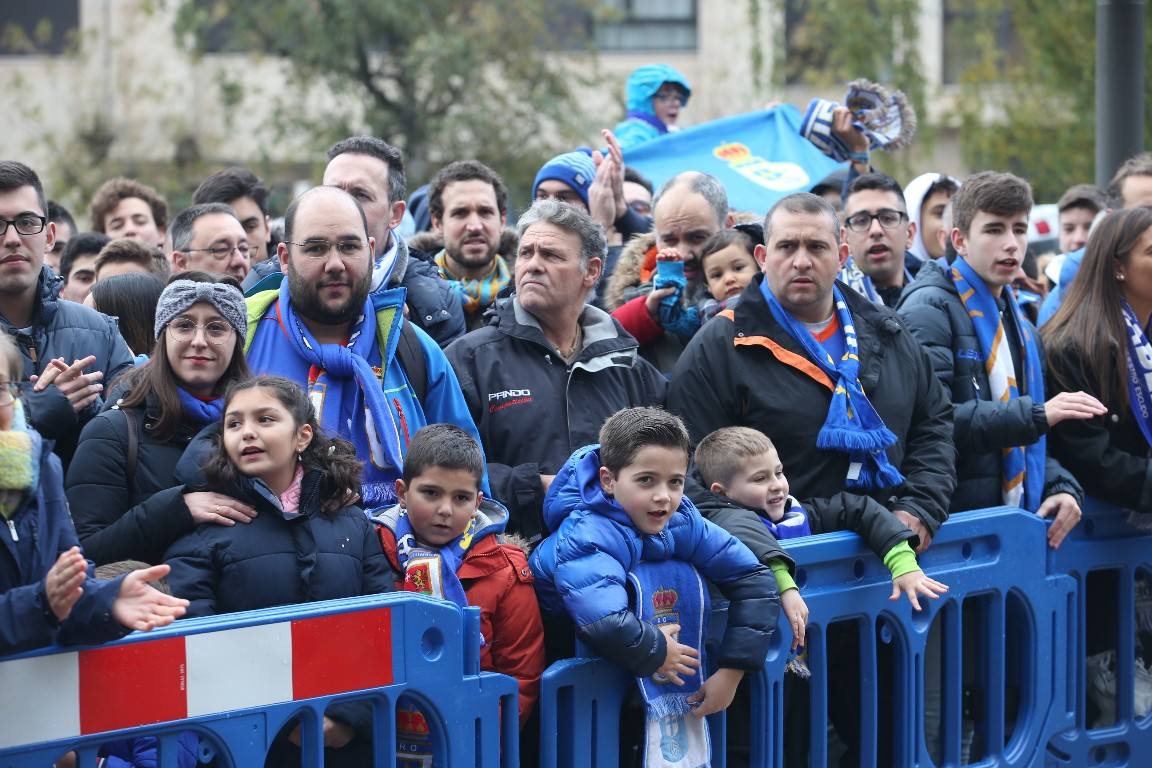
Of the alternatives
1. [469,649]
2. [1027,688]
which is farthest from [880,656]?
[469,649]

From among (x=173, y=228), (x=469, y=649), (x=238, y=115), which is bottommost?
(x=469, y=649)

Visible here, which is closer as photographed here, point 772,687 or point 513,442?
point 772,687

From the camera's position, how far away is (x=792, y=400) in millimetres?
5352

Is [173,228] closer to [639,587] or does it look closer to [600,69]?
[639,587]

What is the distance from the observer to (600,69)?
24.6 m

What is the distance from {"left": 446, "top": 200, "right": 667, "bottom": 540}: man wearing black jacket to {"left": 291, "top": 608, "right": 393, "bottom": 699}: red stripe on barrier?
1.32 meters

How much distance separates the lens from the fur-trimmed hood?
6680mm

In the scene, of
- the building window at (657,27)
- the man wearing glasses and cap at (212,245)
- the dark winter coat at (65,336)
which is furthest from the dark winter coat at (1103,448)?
the building window at (657,27)

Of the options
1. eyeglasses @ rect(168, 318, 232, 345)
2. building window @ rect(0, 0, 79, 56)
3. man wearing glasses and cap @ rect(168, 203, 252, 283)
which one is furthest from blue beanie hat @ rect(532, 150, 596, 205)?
building window @ rect(0, 0, 79, 56)

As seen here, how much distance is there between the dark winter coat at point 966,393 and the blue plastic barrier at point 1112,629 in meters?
0.18

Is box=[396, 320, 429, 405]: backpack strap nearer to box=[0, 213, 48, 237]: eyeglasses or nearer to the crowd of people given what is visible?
the crowd of people

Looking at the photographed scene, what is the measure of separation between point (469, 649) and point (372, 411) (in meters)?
1.12

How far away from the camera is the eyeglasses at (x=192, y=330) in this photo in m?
4.59

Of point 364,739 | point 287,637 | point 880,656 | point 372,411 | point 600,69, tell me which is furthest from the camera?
point 600,69
